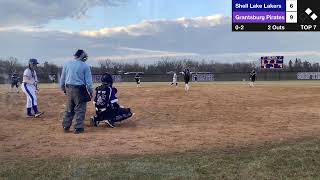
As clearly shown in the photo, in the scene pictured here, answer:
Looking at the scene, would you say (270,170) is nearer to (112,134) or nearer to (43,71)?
(112,134)

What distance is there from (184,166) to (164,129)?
4.42 metres

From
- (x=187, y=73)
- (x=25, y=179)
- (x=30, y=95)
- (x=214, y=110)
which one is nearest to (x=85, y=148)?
(x=25, y=179)

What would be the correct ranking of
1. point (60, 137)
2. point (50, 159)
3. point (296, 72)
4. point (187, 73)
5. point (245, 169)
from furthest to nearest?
1. point (296, 72)
2. point (187, 73)
3. point (60, 137)
4. point (50, 159)
5. point (245, 169)

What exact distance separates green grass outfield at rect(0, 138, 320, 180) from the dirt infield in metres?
0.77

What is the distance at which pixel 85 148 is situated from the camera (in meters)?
9.32

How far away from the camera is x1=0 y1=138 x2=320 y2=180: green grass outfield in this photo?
702 centimetres

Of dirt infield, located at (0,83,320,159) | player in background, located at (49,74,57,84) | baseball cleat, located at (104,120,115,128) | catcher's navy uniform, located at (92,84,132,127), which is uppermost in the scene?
catcher's navy uniform, located at (92,84,132,127)

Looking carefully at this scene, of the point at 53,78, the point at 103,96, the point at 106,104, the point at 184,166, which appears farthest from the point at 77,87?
the point at 53,78

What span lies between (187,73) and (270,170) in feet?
98.7

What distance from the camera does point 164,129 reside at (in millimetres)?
11961

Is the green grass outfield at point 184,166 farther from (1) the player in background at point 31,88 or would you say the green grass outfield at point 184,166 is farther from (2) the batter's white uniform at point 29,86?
(2) the batter's white uniform at point 29,86
